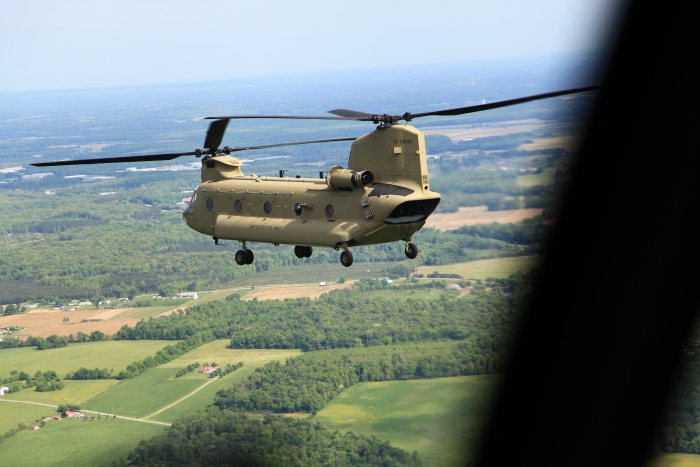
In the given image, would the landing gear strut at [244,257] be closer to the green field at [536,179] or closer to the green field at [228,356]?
the green field at [536,179]

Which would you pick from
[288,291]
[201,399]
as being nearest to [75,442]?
[201,399]

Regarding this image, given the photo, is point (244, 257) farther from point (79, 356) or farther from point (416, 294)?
point (79, 356)

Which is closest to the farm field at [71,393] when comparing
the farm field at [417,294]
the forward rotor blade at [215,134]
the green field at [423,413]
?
the green field at [423,413]

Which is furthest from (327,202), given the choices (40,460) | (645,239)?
(40,460)

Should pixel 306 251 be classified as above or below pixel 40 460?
above

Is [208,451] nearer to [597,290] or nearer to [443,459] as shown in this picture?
[443,459]

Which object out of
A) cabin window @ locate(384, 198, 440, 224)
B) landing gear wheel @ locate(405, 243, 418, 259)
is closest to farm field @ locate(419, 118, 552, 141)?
cabin window @ locate(384, 198, 440, 224)

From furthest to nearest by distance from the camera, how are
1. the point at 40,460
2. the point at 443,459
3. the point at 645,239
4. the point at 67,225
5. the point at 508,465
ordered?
the point at 67,225 → the point at 40,460 → the point at 443,459 → the point at 508,465 → the point at 645,239
